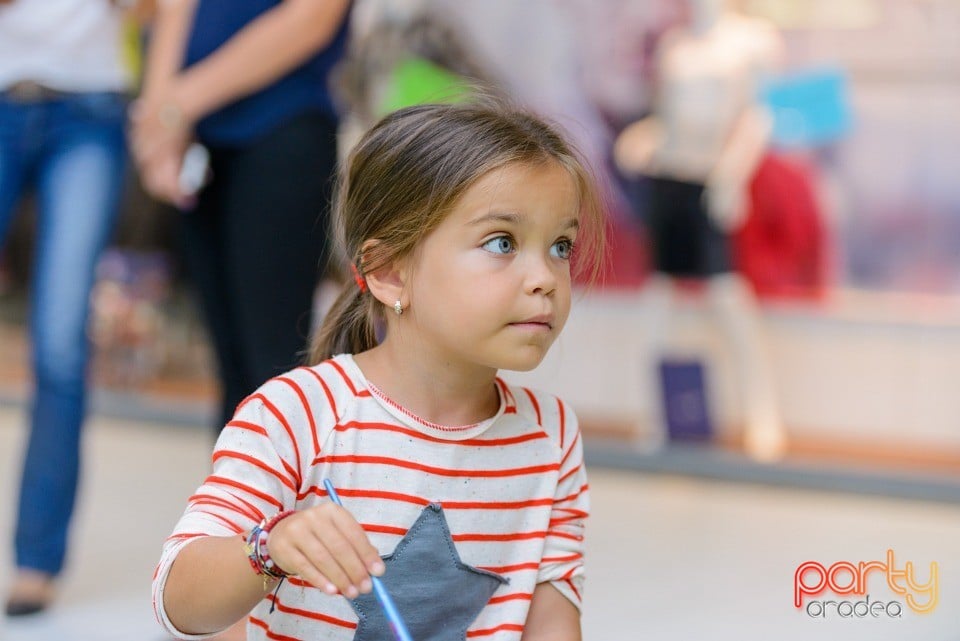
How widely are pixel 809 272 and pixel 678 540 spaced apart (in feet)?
5.68

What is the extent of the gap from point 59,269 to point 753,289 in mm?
2833

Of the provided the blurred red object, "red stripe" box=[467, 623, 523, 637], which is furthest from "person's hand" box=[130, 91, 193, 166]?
the blurred red object

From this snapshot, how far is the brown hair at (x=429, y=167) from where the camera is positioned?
1146 millimetres

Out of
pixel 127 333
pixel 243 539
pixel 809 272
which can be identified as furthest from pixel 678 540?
pixel 127 333

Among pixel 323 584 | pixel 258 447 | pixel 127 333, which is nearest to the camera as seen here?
pixel 323 584

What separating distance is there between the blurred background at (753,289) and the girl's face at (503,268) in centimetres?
226

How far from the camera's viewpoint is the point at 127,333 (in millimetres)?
5039

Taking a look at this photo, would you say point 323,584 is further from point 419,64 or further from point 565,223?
point 419,64

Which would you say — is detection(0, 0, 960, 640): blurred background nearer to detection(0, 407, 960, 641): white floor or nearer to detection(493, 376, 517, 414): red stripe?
detection(0, 407, 960, 641): white floor

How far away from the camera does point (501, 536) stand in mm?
1190

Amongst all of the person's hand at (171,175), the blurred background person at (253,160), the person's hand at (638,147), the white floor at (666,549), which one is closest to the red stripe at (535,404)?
the white floor at (666,549)

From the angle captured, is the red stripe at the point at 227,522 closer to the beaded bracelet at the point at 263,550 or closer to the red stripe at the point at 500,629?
the beaded bracelet at the point at 263,550

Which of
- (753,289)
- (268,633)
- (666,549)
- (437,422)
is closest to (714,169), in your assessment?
(753,289)

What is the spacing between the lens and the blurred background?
12.4ft
